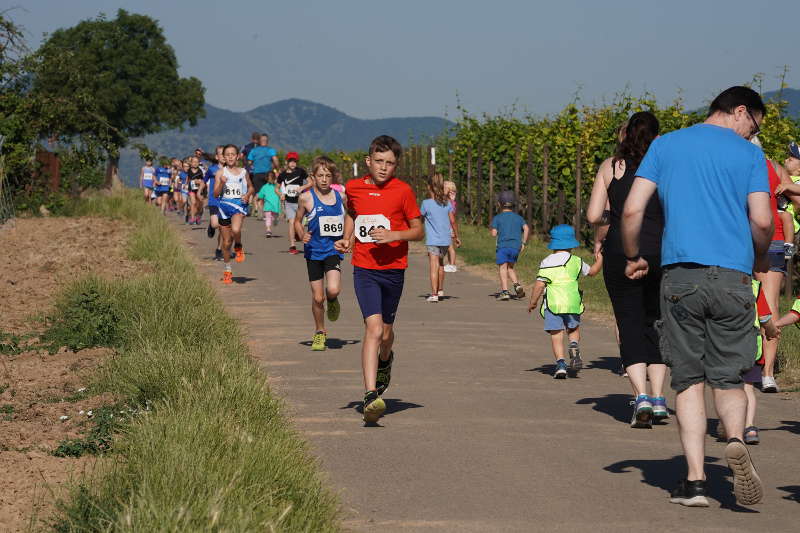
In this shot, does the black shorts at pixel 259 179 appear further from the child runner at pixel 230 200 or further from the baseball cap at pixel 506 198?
the baseball cap at pixel 506 198

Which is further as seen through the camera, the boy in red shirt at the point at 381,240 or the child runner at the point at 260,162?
the child runner at the point at 260,162

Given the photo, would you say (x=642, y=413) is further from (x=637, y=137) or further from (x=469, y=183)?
(x=469, y=183)

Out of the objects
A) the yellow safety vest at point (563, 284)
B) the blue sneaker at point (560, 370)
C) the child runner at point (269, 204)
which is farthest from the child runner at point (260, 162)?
the blue sneaker at point (560, 370)

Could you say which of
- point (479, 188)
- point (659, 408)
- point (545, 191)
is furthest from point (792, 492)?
point (479, 188)

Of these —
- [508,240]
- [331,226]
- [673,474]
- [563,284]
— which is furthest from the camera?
[508,240]

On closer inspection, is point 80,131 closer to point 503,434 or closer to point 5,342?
point 5,342

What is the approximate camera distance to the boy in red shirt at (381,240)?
8.90 metres

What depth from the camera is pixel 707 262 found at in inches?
245

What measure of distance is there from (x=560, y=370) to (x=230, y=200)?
9.58m

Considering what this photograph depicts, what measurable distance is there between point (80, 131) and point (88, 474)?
21.2 metres

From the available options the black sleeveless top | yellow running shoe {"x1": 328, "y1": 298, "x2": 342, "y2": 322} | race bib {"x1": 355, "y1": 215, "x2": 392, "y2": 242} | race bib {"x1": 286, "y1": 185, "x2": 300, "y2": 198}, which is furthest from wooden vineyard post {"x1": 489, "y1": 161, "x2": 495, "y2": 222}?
the black sleeveless top

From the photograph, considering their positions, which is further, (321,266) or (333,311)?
(321,266)

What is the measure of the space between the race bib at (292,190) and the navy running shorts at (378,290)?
1639 cm

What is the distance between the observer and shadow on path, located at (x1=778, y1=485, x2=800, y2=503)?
6.57m
